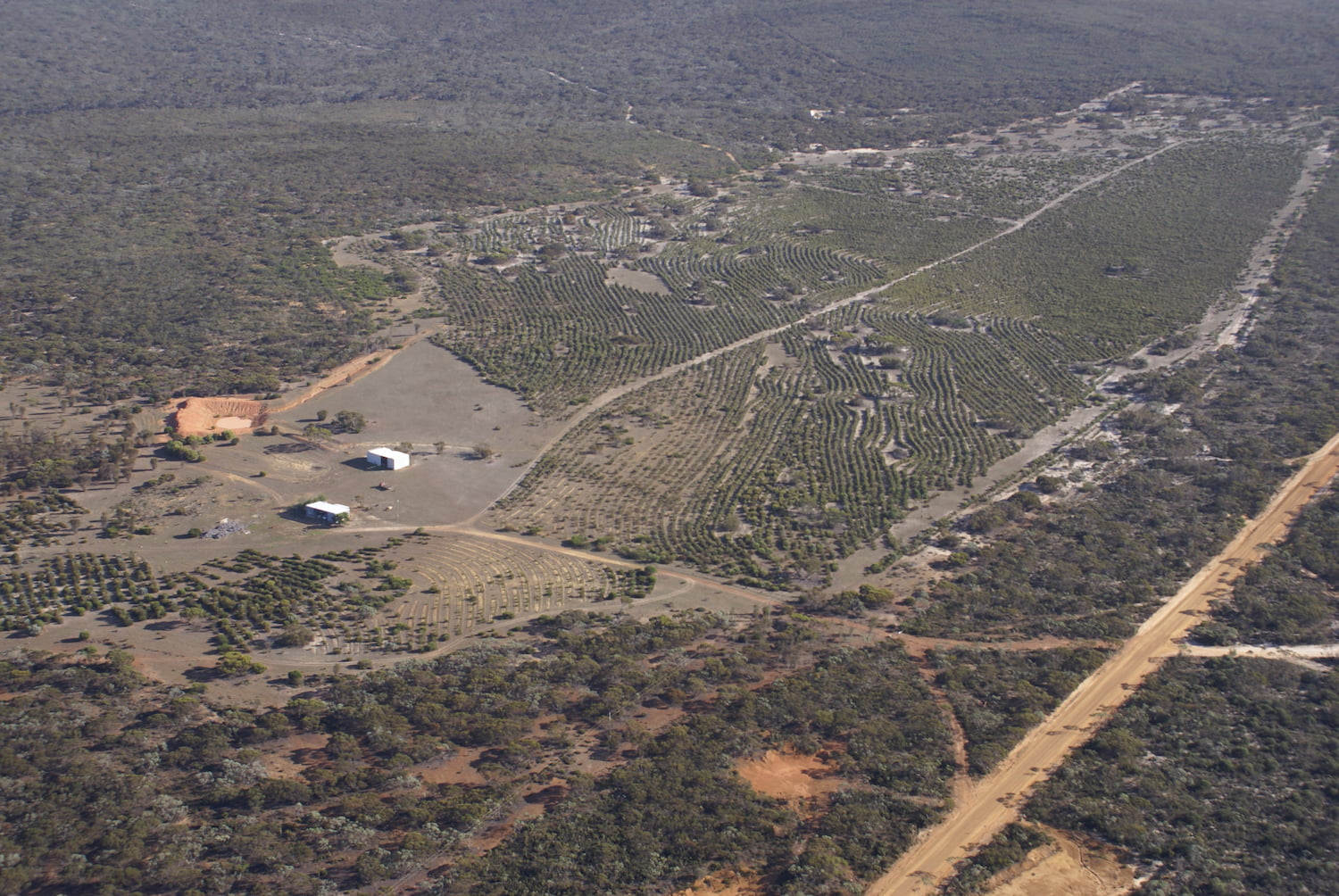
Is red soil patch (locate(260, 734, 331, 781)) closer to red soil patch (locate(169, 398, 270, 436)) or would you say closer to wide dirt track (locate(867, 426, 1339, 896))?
wide dirt track (locate(867, 426, 1339, 896))

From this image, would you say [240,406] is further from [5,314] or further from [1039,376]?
[1039,376]

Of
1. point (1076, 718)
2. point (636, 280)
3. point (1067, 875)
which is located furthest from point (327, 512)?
point (636, 280)

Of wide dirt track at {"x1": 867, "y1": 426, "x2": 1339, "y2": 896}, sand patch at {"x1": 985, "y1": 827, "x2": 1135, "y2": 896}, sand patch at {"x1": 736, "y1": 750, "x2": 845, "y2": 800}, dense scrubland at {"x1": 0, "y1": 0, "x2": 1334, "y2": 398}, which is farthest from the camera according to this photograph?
dense scrubland at {"x1": 0, "y1": 0, "x2": 1334, "y2": 398}

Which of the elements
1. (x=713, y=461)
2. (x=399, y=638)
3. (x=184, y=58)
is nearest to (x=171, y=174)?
(x=184, y=58)

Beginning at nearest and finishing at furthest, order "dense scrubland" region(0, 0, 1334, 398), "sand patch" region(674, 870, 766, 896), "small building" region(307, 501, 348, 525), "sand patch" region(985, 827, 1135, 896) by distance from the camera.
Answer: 1. "sand patch" region(674, 870, 766, 896)
2. "sand patch" region(985, 827, 1135, 896)
3. "small building" region(307, 501, 348, 525)
4. "dense scrubland" region(0, 0, 1334, 398)

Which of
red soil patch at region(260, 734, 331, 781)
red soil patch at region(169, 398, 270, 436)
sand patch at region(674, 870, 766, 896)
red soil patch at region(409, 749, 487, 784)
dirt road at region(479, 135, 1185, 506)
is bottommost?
red soil patch at region(260, 734, 331, 781)

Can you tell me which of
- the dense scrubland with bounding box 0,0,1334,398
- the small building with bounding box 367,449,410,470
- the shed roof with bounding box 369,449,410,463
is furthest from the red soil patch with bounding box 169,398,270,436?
the shed roof with bounding box 369,449,410,463
